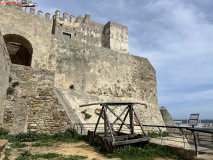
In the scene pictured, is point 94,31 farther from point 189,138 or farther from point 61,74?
point 189,138

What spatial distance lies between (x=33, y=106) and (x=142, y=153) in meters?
6.29

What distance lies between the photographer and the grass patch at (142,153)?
15.5 ft

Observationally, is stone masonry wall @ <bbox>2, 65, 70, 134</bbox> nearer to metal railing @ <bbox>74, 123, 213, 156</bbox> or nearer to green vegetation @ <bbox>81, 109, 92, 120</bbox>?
metal railing @ <bbox>74, 123, 213, 156</bbox>

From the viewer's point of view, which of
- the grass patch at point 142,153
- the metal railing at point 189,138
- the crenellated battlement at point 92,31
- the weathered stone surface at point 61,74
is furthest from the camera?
the crenellated battlement at point 92,31

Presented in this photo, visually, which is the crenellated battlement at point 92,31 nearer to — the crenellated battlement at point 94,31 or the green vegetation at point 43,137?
the crenellated battlement at point 94,31

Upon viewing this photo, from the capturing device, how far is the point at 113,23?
22.4 m

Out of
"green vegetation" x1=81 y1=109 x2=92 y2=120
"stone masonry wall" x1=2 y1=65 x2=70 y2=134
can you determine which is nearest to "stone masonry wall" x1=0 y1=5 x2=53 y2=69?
"stone masonry wall" x1=2 y1=65 x2=70 y2=134

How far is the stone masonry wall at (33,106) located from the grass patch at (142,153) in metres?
4.24

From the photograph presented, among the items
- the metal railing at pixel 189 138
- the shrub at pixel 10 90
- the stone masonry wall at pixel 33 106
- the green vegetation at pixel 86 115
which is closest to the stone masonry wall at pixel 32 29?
the stone masonry wall at pixel 33 106

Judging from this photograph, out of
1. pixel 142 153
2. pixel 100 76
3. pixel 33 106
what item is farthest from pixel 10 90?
pixel 100 76

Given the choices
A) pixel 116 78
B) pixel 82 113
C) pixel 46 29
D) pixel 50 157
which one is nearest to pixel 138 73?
pixel 116 78

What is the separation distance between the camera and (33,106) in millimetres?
8523

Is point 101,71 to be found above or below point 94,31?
below

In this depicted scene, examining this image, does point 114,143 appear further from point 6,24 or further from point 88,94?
point 6,24
